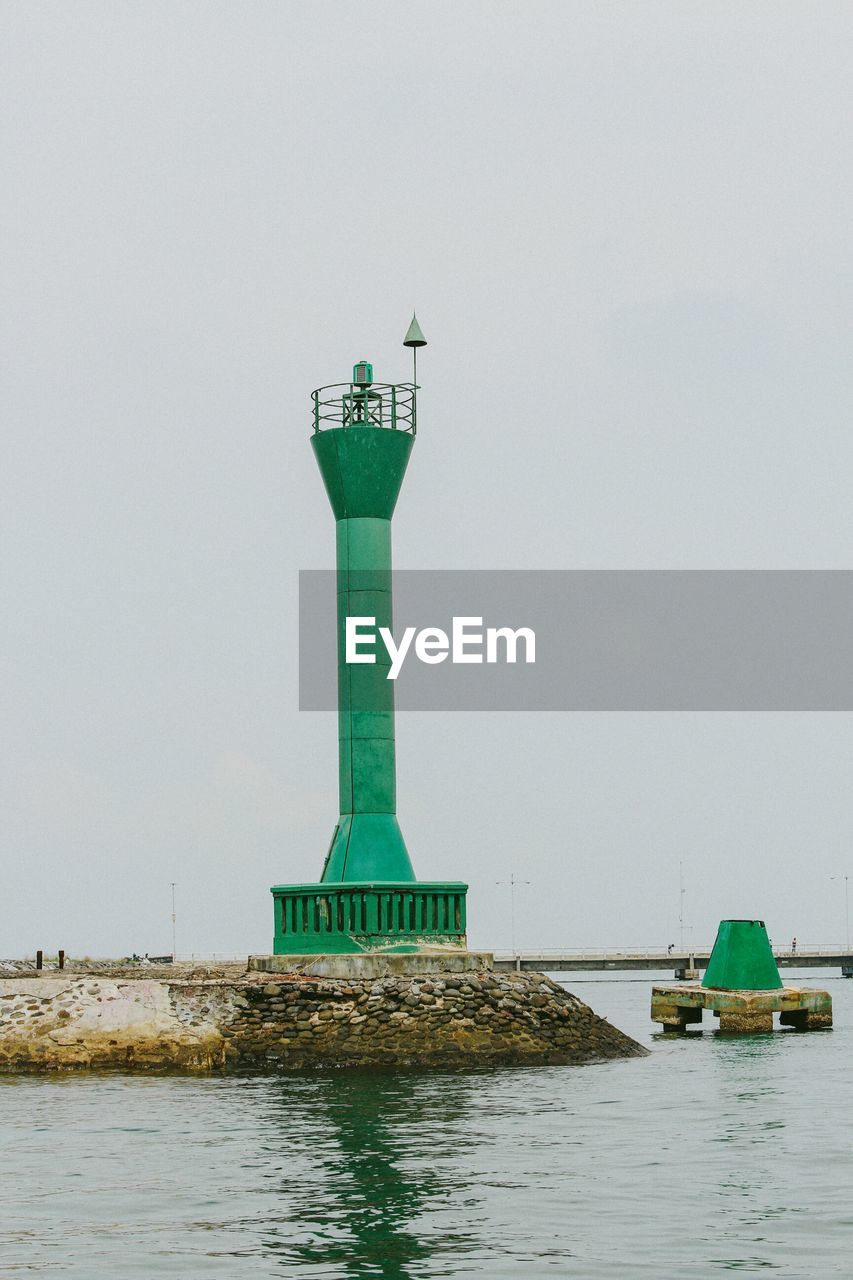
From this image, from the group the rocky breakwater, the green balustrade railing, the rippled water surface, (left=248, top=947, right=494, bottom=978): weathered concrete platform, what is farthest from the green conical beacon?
the rippled water surface

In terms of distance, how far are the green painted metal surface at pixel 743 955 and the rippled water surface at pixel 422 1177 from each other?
26739 mm

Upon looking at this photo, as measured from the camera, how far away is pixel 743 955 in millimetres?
60969

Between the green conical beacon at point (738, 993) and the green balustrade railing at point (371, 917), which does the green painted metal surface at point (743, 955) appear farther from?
the green balustrade railing at point (371, 917)

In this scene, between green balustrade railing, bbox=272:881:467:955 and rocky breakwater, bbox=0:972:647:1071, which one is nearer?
rocky breakwater, bbox=0:972:647:1071

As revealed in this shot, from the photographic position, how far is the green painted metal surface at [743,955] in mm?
60875

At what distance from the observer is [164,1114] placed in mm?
27797

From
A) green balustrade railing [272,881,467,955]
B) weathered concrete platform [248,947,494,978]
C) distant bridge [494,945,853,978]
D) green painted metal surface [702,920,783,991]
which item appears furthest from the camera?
distant bridge [494,945,853,978]

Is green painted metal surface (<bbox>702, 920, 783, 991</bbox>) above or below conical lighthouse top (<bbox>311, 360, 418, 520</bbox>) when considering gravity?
below

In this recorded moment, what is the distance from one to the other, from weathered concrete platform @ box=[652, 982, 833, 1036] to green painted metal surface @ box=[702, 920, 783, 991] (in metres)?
0.44

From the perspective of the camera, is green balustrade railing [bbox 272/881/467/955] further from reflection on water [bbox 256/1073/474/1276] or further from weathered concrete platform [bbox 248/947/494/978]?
reflection on water [bbox 256/1073/474/1276]

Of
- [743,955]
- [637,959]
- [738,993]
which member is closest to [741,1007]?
[738,993]

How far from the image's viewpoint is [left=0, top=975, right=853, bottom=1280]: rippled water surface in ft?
52.6

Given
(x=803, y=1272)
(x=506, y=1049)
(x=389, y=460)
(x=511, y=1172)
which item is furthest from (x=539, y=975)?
(x=803, y=1272)

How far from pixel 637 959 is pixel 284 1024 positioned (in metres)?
110
